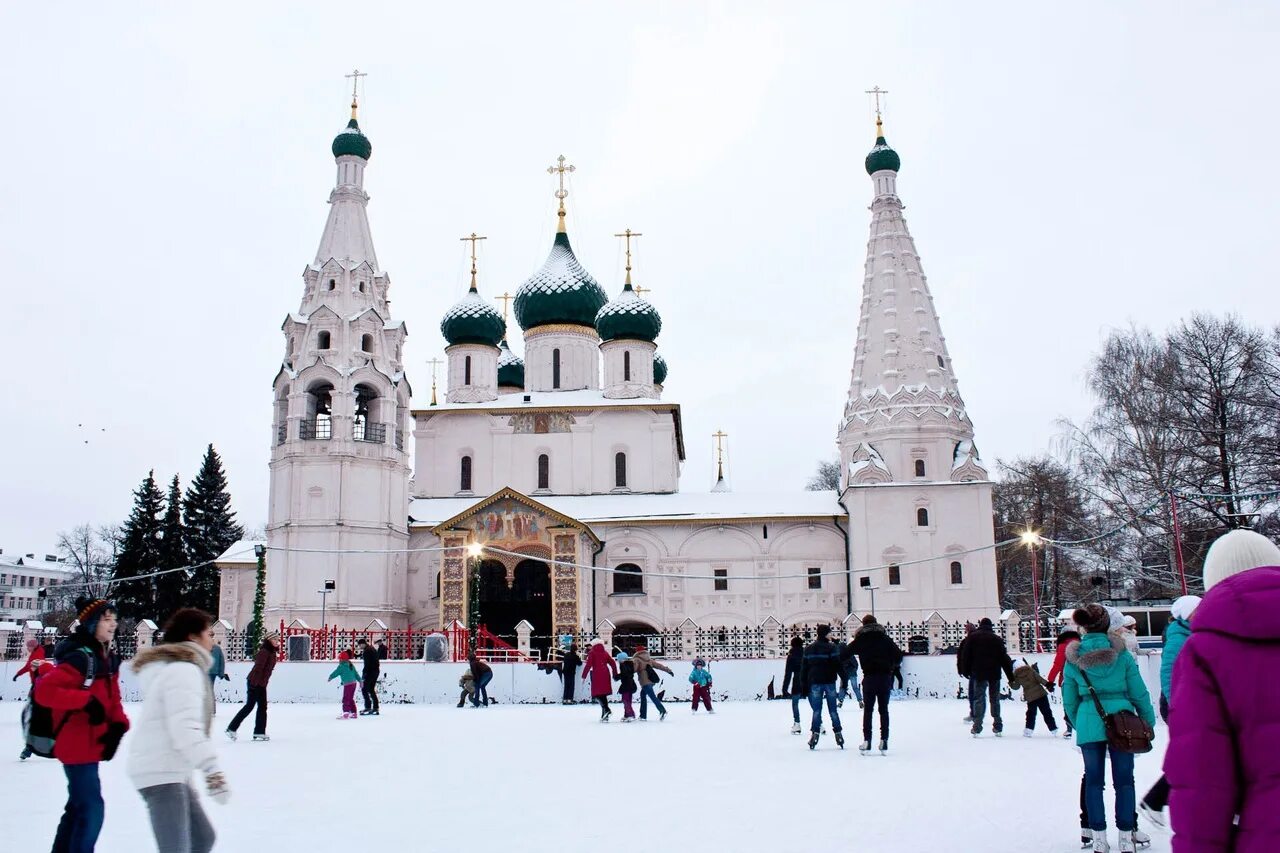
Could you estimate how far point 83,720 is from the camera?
5270 millimetres

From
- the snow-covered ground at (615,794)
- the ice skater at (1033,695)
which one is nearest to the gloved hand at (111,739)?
the snow-covered ground at (615,794)

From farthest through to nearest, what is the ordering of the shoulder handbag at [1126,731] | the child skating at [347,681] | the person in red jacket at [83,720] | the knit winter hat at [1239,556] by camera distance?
the child skating at [347,681], the shoulder handbag at [1126,731], the person in red jacket at [83,720], the knit winter hat at [1239,556]

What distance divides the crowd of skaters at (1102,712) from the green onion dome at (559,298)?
30779 millimetres

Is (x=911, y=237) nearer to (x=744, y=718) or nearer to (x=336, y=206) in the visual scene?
(x=336, y=206)

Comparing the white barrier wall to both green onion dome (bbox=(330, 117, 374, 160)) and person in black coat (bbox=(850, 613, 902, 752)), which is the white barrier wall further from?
green onion dome (bbox=(330, 117, 374, 160))

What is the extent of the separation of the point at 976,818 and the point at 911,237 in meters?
30.4

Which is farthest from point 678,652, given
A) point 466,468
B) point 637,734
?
point 466,468

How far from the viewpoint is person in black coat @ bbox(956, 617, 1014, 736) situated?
1263 centimetres

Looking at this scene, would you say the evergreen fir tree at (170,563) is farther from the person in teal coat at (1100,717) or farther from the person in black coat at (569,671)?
the person in teal coat at (1100,717)

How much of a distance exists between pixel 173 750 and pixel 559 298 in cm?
3633

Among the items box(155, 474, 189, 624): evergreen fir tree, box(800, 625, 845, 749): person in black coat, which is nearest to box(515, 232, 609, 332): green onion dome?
box(155, 474, 189, 624): evergreen fir tree

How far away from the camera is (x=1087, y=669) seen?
6.00m

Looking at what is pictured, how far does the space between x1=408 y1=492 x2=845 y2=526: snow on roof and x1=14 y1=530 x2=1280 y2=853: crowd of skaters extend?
24177mm

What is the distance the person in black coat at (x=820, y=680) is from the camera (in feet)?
36.6
